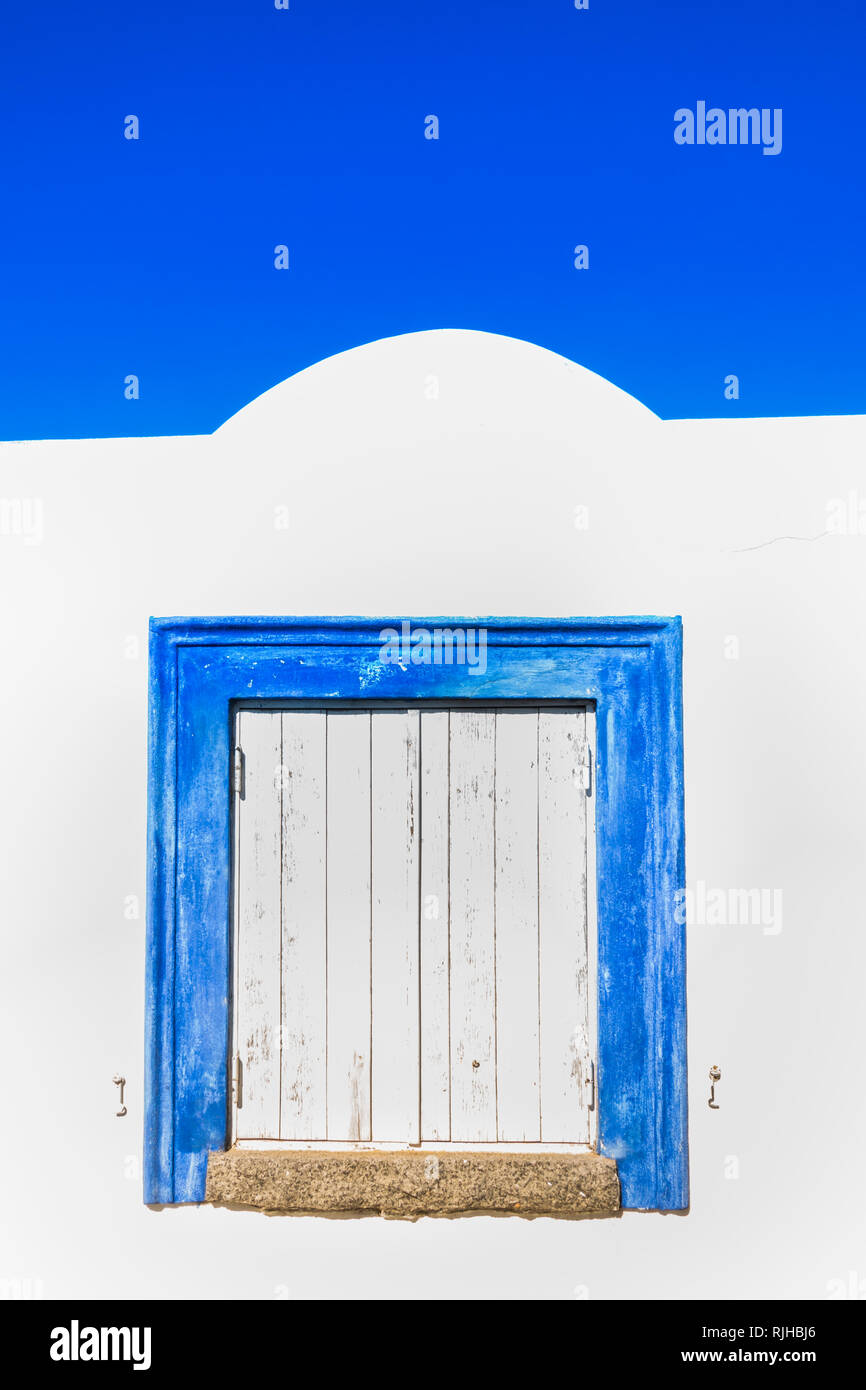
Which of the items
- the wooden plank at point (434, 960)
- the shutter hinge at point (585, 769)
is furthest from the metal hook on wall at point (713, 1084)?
the shutter hinge at point (585, 769)

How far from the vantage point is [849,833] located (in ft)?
8.63

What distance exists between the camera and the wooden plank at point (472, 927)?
263cm

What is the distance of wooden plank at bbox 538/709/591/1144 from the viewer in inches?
103

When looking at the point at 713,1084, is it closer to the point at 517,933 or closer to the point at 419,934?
the point at 517,933

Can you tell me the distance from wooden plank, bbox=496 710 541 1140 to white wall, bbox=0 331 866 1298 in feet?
1.16

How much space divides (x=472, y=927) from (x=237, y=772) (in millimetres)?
866

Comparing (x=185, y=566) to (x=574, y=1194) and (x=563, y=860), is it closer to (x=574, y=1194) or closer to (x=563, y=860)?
(x=563, y=860)

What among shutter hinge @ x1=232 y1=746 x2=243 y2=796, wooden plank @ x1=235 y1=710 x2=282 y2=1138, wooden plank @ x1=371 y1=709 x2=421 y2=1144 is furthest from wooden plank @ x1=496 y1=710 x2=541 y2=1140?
shutter hinge @ x1=232 y1=746 x2=243 y2=796

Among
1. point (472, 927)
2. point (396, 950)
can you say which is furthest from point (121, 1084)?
point (472, 927)

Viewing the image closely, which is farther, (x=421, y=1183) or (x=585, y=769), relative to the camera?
(x=585, y=769)

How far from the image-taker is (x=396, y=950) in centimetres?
265

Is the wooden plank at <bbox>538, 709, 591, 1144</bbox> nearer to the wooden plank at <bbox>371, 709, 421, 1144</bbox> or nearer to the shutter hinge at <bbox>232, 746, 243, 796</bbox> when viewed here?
the wooden plank at <bbox>371, 709, 421, 1144</bbox>

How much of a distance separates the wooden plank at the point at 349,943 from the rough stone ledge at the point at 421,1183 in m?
0.13

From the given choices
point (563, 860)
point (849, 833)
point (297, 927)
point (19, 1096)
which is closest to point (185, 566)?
point (297, 927)
